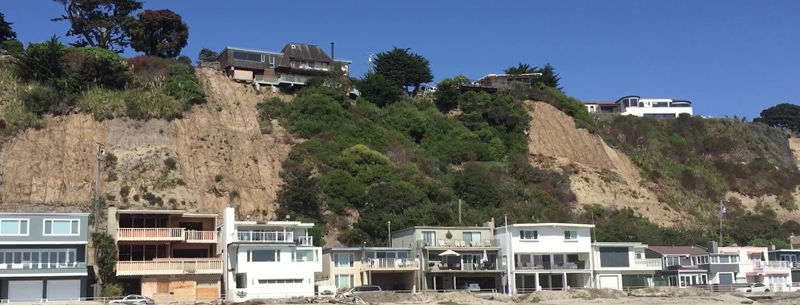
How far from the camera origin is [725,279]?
70250 mm

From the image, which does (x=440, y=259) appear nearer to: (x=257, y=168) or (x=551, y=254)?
(x=551, y=254)

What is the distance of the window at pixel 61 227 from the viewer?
50406 millimetres

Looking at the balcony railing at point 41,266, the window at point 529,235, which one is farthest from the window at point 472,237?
the balcony railing at point 41,266

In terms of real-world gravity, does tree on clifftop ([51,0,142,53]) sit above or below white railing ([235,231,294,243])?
above

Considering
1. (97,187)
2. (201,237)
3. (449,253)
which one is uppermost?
(97,187)

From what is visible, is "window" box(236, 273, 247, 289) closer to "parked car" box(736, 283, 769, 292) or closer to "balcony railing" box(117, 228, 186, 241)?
"balcony railing" box(117, 228, 186, 241)

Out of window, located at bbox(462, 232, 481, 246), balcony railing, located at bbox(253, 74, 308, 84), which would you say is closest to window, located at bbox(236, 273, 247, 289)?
window, located at bbox(462, 232, 481, 246)

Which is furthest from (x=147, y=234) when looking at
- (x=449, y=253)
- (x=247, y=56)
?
(x=247, y=56)

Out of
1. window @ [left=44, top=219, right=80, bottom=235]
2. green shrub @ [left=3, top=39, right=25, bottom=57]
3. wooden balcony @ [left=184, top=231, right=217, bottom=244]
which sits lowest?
wooden balcony @ [left=184, top=231, right=217, bottom=244]

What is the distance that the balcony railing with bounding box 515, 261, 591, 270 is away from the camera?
2514 inches

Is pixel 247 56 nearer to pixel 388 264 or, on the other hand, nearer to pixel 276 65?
pixel 276 65

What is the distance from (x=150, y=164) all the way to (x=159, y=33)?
78.4 ft

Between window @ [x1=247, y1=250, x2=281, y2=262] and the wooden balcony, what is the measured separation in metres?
3.50

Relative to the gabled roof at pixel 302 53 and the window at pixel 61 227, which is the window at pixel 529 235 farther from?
the gabled roof at pixel 302 53
